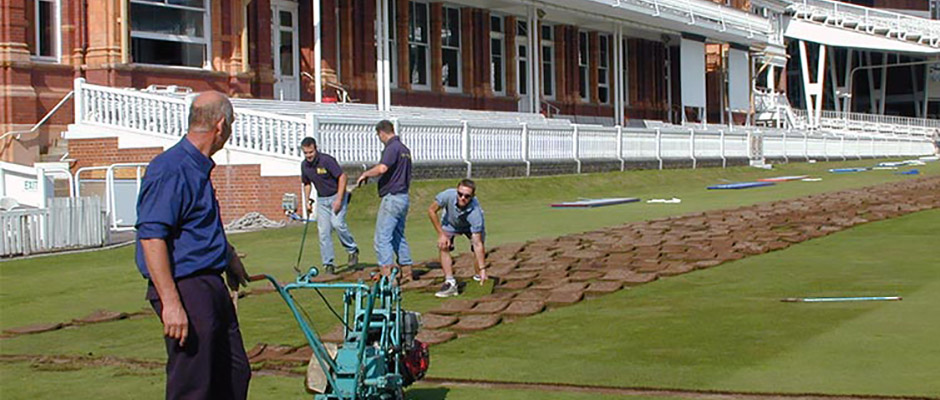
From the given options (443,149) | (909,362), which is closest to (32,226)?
(443,149)

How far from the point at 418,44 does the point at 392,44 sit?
1.43m

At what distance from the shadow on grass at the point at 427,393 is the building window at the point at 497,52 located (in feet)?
107

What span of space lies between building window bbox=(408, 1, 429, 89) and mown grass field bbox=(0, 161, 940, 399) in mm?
19540

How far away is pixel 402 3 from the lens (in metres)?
34.7

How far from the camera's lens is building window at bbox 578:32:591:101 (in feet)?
149

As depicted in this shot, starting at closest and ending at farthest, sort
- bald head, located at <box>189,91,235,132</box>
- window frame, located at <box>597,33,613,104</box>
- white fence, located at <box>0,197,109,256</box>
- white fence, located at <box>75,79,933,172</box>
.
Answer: bald head, located at <box>189,91,235,132</box>
white fence, located at <box>0,197,109,256</box>
white fence, located at <box>75,79,933,172</box>
window frame, located at <box>597,33,613,104</box>

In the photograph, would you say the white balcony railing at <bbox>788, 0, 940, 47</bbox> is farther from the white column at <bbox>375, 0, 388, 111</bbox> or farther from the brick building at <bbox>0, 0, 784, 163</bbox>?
the white column at <bbox>375, 0, 388, 111</bbox>

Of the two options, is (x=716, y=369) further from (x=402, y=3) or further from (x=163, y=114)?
(x=402, y=3)

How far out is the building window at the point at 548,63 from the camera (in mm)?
43062

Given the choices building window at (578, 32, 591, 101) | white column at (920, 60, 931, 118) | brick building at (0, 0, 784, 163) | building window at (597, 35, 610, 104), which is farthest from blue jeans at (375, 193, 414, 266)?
white column at (920, 60, 931, 118)

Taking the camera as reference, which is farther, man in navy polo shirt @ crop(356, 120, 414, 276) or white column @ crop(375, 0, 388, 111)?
white column @ crop(375, 0, 388, 111)

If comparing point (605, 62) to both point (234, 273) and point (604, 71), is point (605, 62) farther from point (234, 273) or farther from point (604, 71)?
point (234, 273)

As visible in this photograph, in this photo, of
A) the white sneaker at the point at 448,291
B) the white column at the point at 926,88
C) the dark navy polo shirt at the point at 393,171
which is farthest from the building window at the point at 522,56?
the white column at the point at 926,88

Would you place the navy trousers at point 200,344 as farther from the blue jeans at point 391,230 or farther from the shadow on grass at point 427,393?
the blue jeans at point 391,230
